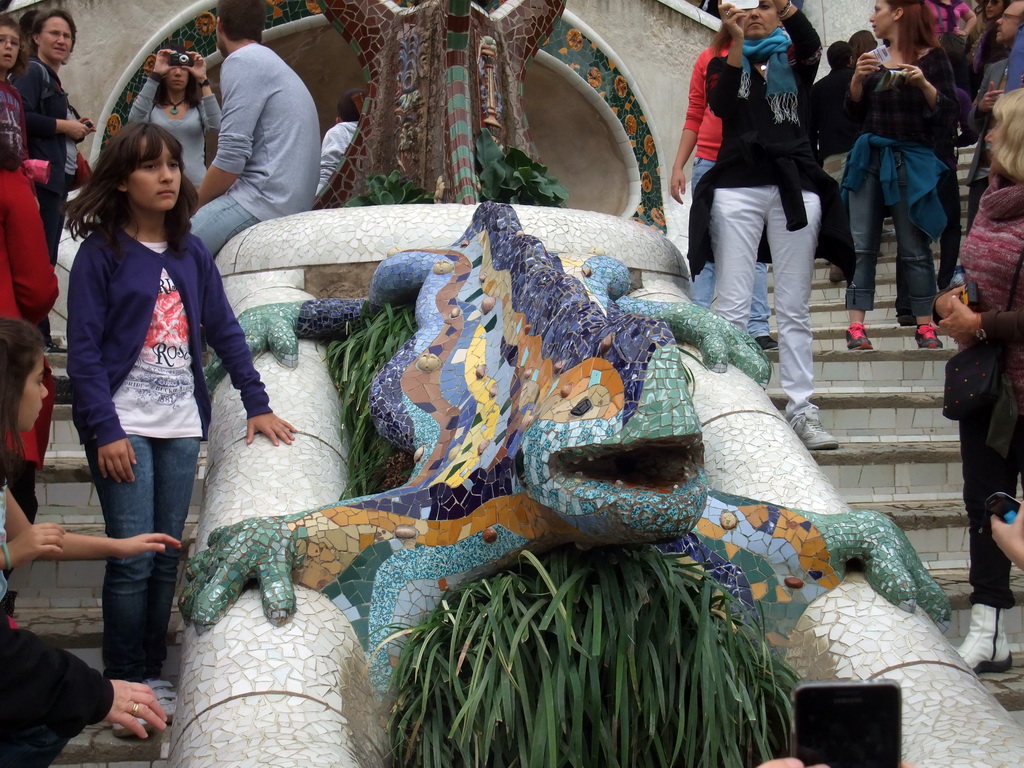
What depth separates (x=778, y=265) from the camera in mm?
5434

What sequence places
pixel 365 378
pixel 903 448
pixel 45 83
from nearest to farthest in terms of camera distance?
pixel 365 378, pixel 903 448, pixel 45 83

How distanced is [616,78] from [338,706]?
8.65 metres

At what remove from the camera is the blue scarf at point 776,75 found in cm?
537

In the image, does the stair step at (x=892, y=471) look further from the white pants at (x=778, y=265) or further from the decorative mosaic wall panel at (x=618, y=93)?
the decorative mosaic wall panel at (x=618, y=93)

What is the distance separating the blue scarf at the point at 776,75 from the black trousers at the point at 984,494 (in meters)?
1.84

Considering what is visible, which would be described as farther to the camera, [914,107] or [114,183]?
[914,107]

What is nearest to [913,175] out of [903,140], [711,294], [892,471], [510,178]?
[903,140]

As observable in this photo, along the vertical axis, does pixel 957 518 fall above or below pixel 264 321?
below

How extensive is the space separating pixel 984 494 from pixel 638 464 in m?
1.69

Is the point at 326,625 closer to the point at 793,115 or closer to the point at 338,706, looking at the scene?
the point at 338,706

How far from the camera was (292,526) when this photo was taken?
3.42m

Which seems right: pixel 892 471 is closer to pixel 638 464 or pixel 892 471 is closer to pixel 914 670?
pixel 914 670

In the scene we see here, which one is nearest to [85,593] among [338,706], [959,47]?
[338,706]

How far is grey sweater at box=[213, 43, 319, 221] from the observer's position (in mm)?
5469
